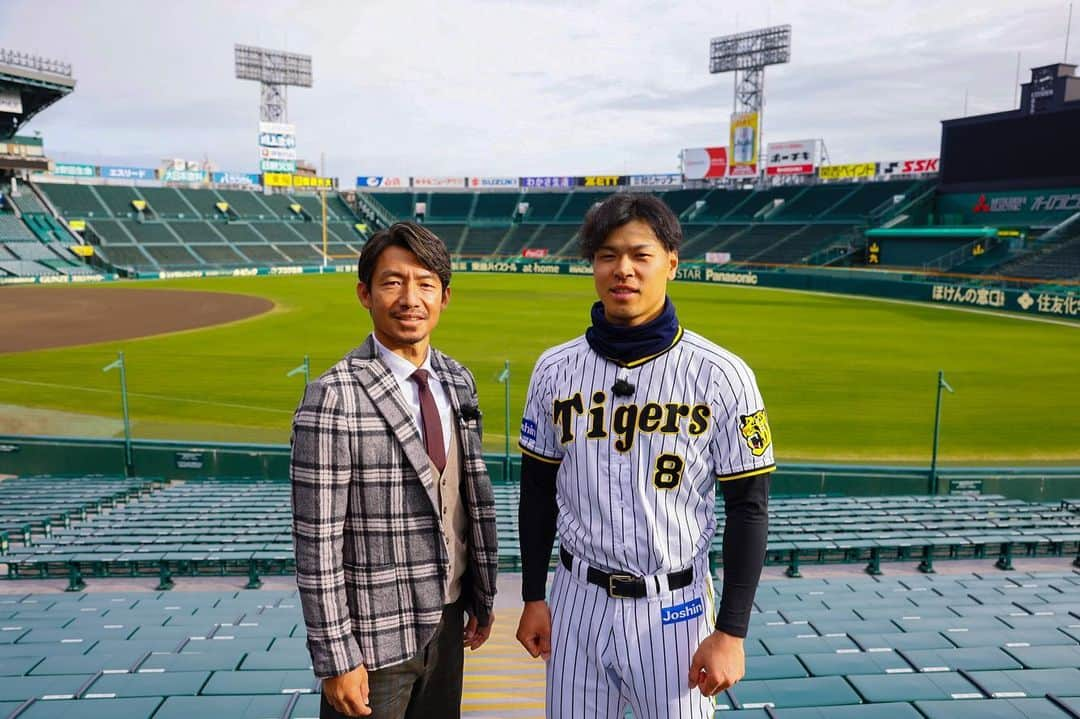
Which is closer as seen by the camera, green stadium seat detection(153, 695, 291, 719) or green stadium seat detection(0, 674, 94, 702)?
green stadium seat detection(153, 695, 291, 719)

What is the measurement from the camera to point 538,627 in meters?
3.12

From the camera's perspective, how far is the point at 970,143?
52.5 m

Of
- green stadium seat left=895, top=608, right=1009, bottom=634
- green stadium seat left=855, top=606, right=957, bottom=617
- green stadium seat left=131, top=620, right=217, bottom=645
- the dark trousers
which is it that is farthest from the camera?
green stadium seat left=855, top=606, right=957, bottom=617

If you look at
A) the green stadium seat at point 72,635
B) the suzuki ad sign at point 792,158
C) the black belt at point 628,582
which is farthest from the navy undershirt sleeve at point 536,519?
the suzuki ad sign at point 792,158

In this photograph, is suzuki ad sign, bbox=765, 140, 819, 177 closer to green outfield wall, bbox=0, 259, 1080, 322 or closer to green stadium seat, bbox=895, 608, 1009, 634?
green outfield wall, bbox=0, 259, 1080, 322

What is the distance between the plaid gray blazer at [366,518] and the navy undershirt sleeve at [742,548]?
1057 mm

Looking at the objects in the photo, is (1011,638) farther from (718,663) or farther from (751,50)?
(751,50)

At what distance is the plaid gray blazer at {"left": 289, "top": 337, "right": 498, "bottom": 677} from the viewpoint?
8.84ft

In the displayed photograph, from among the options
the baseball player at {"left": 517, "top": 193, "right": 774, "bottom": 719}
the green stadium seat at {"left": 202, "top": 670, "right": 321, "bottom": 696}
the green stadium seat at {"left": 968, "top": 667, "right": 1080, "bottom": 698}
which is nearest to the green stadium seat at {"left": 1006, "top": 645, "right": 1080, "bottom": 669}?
the green stadium seat at {"left": 968, "top": 667, "right": 1080, "bottom": 698}

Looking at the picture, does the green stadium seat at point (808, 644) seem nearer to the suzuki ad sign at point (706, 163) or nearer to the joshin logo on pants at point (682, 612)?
the joshin logo on pants at point (682, 612)

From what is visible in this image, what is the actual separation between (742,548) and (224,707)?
3216mm

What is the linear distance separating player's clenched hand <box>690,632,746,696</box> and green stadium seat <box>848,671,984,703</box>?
2.04 metres

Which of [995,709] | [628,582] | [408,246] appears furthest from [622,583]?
[995,709]

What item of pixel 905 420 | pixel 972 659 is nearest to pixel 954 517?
pixel 972 659
